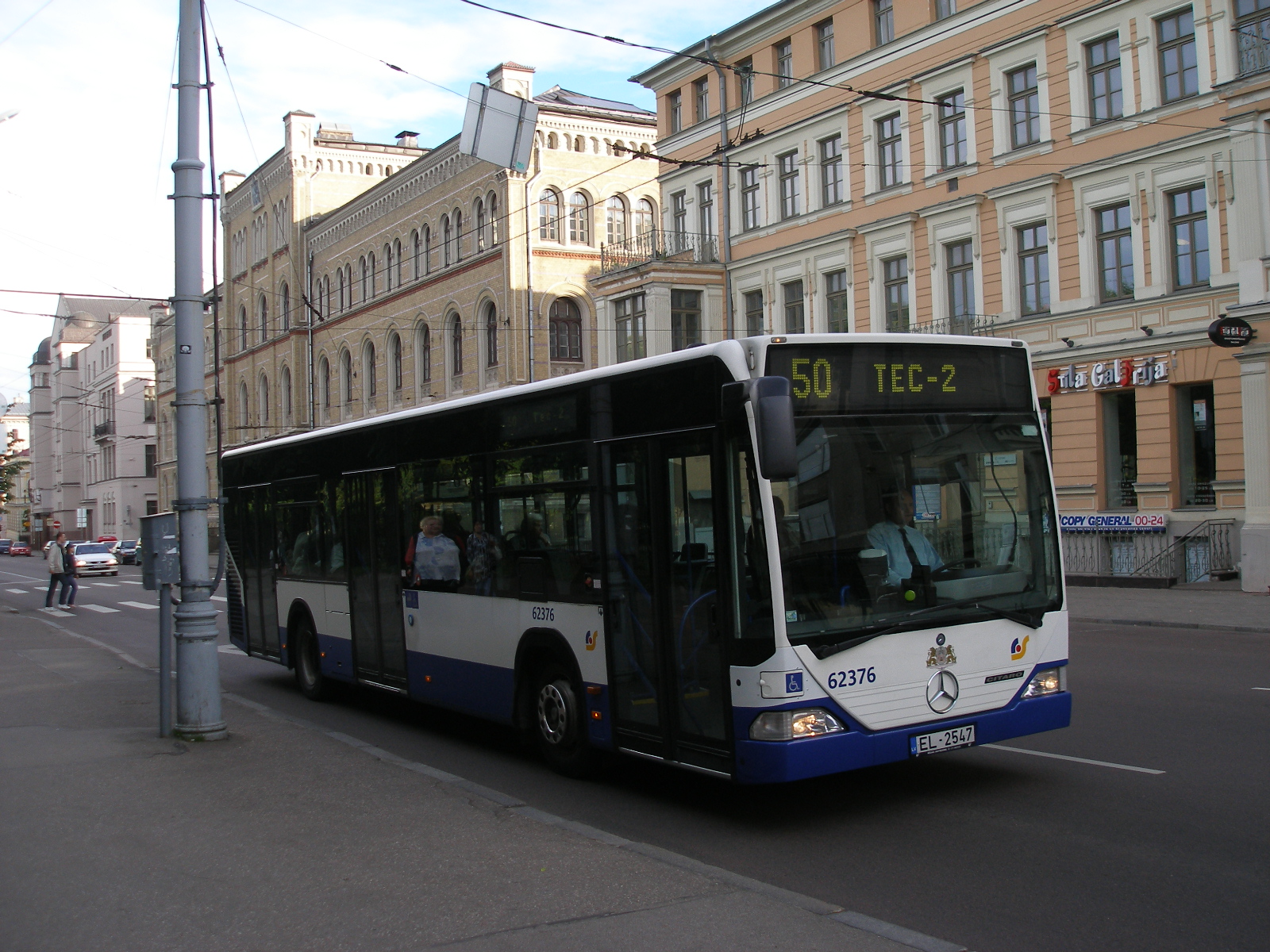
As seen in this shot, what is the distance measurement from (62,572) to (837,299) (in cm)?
1993

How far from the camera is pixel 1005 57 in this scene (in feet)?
88.2

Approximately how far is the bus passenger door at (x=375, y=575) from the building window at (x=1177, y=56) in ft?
64.6

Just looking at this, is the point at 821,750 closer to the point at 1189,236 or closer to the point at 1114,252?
the point at 1189,236

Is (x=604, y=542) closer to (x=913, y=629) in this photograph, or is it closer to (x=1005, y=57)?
(x=913, y=629)

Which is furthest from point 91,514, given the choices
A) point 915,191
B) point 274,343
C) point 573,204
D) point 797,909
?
point 797,909

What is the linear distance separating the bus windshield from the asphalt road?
111 centimetres

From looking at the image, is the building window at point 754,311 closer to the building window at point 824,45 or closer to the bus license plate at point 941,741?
the building window at point 824,45

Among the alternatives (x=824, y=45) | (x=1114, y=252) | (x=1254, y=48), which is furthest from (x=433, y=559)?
(x=824, y=45)

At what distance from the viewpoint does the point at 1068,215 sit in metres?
26.0

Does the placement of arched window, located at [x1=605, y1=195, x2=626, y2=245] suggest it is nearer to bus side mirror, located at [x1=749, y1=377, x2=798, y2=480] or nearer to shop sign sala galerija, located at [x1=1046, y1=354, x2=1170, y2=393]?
shop sign sala galerija, located at [x1=1046, y1=354, x2=1170, y2=393]

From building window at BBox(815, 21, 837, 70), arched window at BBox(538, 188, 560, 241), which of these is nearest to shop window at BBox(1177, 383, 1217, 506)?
building window at BBox(815, 21, 837, 70)

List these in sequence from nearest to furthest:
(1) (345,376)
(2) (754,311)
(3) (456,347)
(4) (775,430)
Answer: (4) (775,430) → (2) (754,311) → (3) (456,347) → (1) (345,376)

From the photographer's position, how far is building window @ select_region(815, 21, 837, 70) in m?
31.6

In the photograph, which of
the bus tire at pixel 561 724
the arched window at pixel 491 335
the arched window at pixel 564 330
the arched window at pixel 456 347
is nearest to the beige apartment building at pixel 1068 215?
the arched window at pixel 564 330
